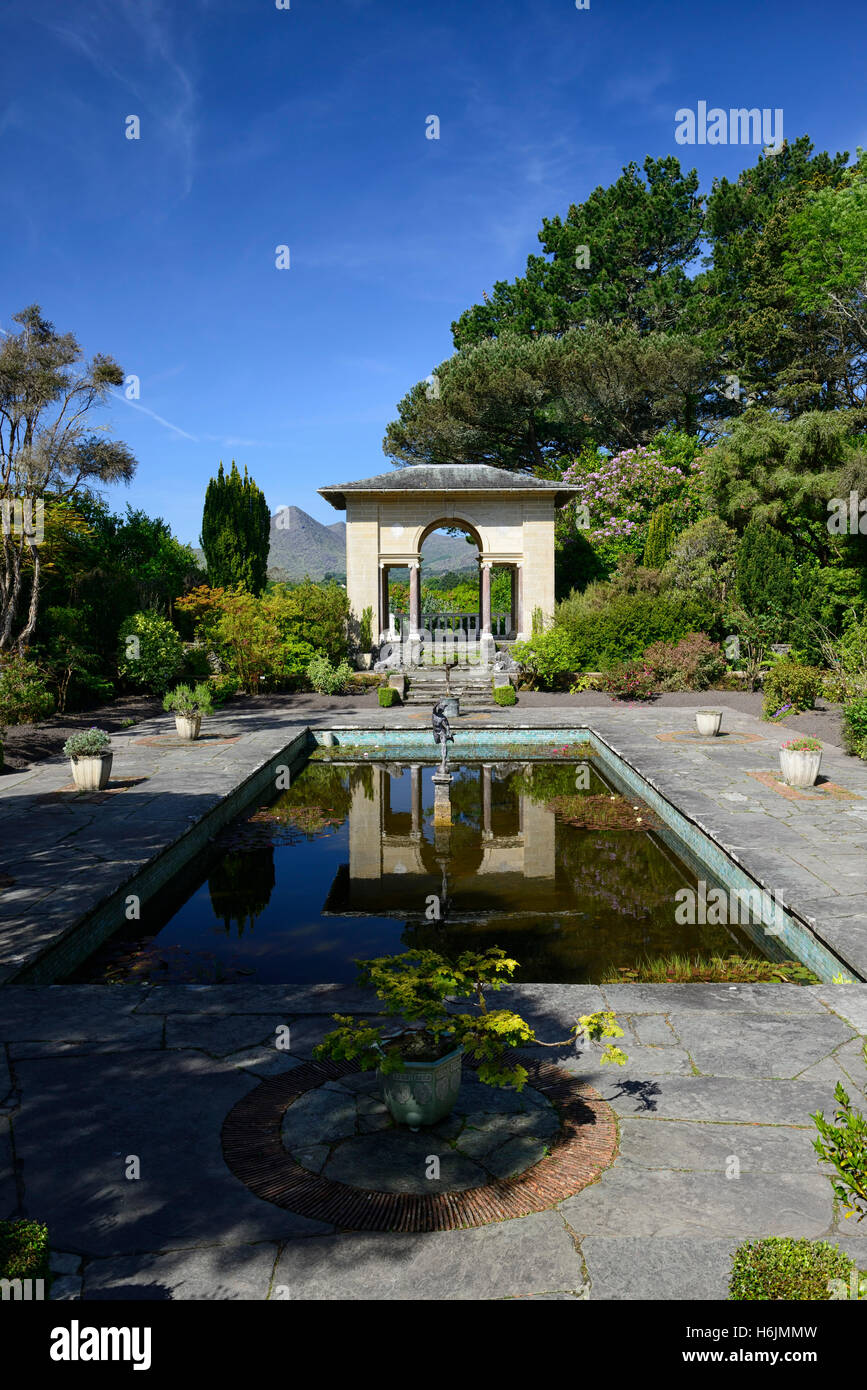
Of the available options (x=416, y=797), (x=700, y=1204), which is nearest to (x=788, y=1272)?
(x=700, y=1204)

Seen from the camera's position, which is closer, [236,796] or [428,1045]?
[428,1045]

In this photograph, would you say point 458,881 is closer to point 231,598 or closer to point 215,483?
point 231,598

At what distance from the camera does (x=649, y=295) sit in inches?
1339

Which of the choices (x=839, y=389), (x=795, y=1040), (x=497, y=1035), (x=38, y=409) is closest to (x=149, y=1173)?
(x=497, y=1035)

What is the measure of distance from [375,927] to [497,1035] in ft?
11.7

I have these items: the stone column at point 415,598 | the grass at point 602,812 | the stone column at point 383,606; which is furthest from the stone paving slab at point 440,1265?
the stone column at point 383,606

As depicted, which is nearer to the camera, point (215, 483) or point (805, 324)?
point (215, 483)

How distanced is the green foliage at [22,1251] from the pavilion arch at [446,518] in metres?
23.2

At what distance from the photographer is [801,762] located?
10883mm

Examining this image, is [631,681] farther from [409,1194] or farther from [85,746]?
[409,1194]

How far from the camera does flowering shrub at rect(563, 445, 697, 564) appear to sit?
29.2 meters

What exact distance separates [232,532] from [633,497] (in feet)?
45.0

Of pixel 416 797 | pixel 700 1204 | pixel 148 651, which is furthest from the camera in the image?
pixel 148 651

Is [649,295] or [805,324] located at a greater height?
[649,295]
